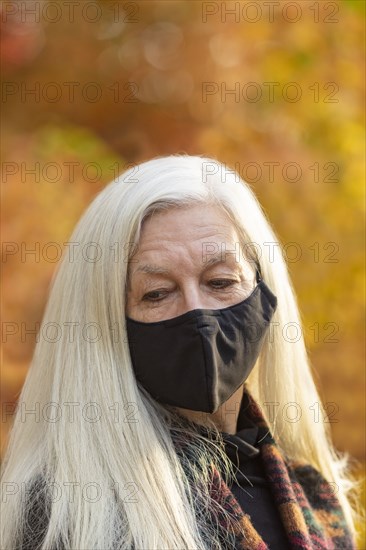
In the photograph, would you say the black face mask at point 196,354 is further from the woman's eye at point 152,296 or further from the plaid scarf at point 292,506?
the plaid scarf at point 292,506

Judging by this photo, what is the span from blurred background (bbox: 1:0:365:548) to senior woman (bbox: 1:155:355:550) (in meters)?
1.29

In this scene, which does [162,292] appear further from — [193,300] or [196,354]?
[196,354]

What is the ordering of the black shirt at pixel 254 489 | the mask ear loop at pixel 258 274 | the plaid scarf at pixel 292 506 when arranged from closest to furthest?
the plaid scarf at pixel 292 506
the black shirt at pixel 254 489
the mask ear loop at pixel 258 274

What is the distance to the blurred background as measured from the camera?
3916 millimetres

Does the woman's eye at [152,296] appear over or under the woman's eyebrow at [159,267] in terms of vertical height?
under

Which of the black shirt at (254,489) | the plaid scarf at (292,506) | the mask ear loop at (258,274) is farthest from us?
the mask ear loop at (258,274)

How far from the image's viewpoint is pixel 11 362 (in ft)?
12.8

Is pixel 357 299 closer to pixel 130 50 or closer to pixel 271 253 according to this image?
pixel 271 253

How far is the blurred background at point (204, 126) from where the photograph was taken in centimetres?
392

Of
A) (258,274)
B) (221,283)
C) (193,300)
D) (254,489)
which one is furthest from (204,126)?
(254,489)

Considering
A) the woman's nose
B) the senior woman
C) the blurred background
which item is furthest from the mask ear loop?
the blurred background

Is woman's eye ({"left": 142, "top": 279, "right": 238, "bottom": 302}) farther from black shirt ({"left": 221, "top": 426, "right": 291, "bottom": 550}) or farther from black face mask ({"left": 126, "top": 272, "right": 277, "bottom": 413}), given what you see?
black shirt ({"left": 221, "top": 426, "right": 291, "bottom": 550})

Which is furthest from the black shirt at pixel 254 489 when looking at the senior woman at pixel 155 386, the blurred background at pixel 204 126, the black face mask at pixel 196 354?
the blurred background at pixel 204 126

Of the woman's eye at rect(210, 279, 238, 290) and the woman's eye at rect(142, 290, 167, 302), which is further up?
the woman's eye at rect(210, 279, 238, 290)
